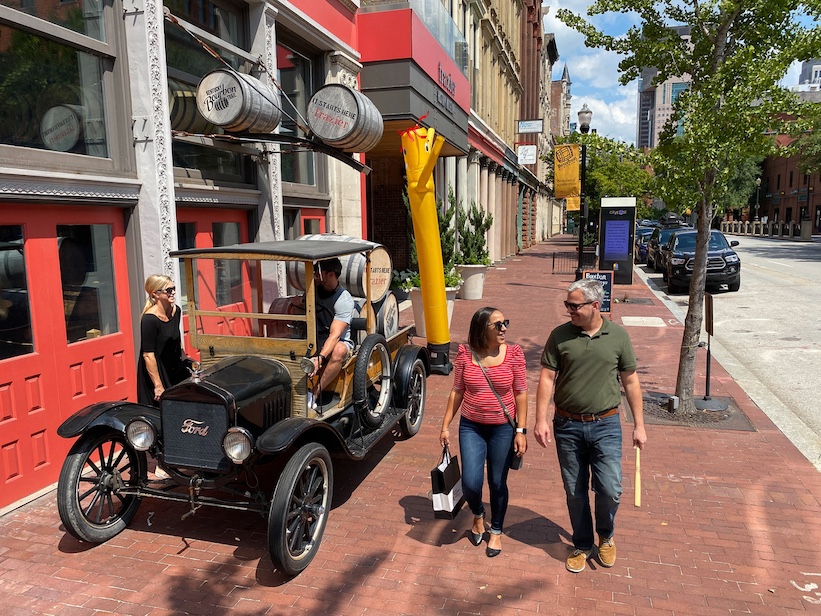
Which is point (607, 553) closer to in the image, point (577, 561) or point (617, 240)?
point (577, 561)

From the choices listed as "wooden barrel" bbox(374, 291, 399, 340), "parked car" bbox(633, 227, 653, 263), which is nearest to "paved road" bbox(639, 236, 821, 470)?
"wooden barrel" bbox(374, 291, 399, 340)

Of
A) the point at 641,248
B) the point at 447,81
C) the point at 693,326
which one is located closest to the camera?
the point at 693,326

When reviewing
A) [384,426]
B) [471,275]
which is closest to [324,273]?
[384,426]

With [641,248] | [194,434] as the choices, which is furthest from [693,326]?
[641,248]

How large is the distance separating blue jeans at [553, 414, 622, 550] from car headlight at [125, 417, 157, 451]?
276cm

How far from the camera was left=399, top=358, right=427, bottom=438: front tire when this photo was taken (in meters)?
6.35

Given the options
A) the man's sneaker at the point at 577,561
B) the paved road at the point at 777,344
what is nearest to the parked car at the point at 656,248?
the paved road at the point at 777,344

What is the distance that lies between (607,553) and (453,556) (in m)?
1.05

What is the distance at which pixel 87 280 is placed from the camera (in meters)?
5.85

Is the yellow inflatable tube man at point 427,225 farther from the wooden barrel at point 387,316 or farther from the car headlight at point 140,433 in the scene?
the car headlight at point 140,433

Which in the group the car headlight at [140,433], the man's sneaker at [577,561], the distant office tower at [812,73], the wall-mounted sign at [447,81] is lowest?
the man's sneaker at [577,561]

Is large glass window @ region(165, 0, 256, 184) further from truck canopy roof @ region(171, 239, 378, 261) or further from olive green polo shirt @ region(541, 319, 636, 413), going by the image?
olive green polo shirt @ region(541, 319, 636, 413)

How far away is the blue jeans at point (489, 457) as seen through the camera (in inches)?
165

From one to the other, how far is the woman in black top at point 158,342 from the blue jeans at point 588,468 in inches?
129
